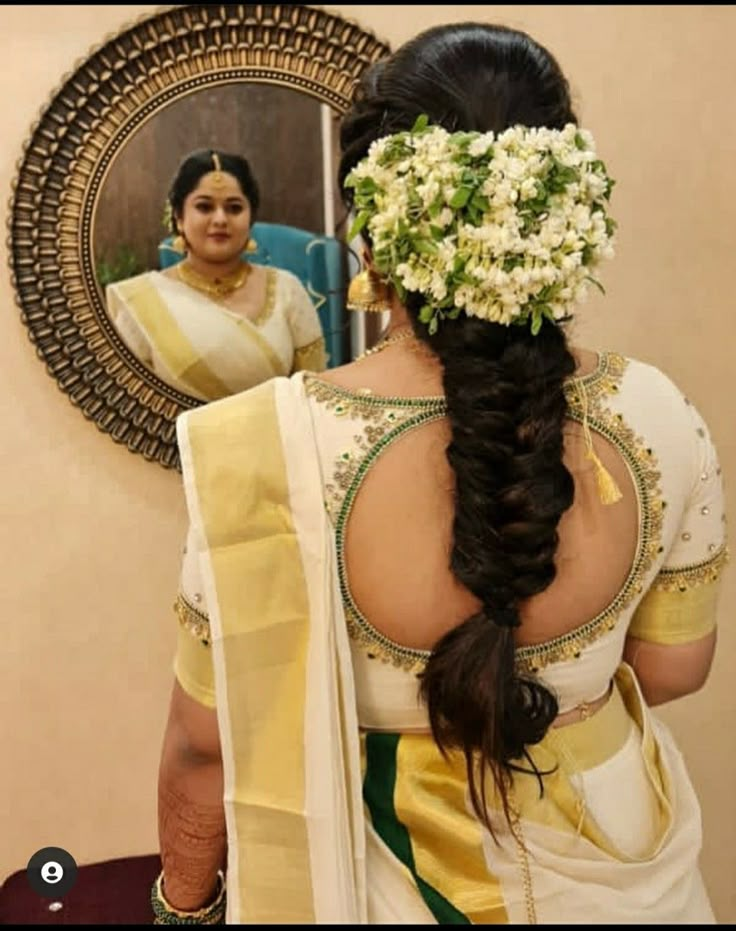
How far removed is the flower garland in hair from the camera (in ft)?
2.66

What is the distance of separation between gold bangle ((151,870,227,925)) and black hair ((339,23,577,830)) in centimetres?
38

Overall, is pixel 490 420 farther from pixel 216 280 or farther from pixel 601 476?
pixel 216 280

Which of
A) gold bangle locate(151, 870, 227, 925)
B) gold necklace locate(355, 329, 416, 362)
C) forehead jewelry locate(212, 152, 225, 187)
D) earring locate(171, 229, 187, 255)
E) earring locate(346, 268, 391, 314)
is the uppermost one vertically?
forehead jewelry locate(212, 152, 225, 187)

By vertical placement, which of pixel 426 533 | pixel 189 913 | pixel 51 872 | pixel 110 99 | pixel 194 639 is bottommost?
pixel 51 872

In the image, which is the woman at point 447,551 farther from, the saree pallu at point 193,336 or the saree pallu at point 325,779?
the saree pallu at point 193,336

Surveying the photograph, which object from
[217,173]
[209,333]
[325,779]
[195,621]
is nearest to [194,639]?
[195,621]

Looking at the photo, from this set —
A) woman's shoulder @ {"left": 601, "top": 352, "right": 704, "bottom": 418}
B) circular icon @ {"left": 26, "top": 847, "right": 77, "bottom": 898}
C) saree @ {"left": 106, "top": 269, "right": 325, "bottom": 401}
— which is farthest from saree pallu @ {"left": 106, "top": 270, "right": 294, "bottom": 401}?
circular icon @ {"left": 26, "top": 847, "right": 77, "bottom": 898}

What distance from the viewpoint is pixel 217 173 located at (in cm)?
137

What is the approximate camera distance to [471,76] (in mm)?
835

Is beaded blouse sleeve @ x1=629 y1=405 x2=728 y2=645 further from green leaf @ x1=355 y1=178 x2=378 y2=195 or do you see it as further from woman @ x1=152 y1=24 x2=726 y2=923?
green leaf @ x1=355 y1=178 x2=378 y2=195

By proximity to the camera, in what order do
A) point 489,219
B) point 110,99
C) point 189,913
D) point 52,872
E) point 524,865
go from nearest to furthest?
point 489,219
point 524,865
point 189,913
point 110,99
point 52,872

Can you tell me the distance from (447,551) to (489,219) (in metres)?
0.27

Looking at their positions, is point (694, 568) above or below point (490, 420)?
below

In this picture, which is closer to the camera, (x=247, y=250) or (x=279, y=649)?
(x=279, y=649)
